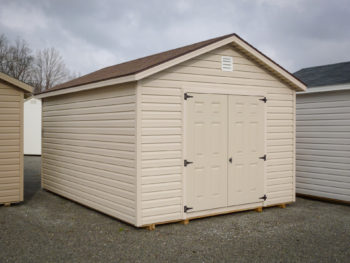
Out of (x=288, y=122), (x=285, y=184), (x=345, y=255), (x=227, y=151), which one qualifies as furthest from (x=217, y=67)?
(x=345, y=255)

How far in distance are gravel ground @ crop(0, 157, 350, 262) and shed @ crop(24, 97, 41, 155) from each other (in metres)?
11.7

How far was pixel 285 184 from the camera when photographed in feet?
25.7

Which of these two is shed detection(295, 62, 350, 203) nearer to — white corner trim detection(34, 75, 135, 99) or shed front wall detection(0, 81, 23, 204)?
white corner trim detection(34, 75, 135, 99)

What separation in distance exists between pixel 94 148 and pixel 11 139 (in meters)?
1.81

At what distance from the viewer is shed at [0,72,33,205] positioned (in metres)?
7.58

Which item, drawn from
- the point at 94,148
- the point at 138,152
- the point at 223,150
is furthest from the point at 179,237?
the point at 94,148

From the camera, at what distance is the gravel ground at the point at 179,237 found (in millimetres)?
4891

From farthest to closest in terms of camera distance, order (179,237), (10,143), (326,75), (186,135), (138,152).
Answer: (326,75)
(10,143)
(186,135)
(138,152)
(179,237)

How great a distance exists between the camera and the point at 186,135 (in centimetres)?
643

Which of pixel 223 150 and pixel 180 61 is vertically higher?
pixel 180 61

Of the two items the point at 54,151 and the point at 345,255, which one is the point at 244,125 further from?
the point at 54,151

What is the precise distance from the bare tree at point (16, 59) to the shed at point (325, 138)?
85.6ft

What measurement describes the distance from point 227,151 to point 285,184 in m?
1.77

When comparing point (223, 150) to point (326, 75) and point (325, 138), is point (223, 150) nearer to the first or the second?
point (325, 138)
